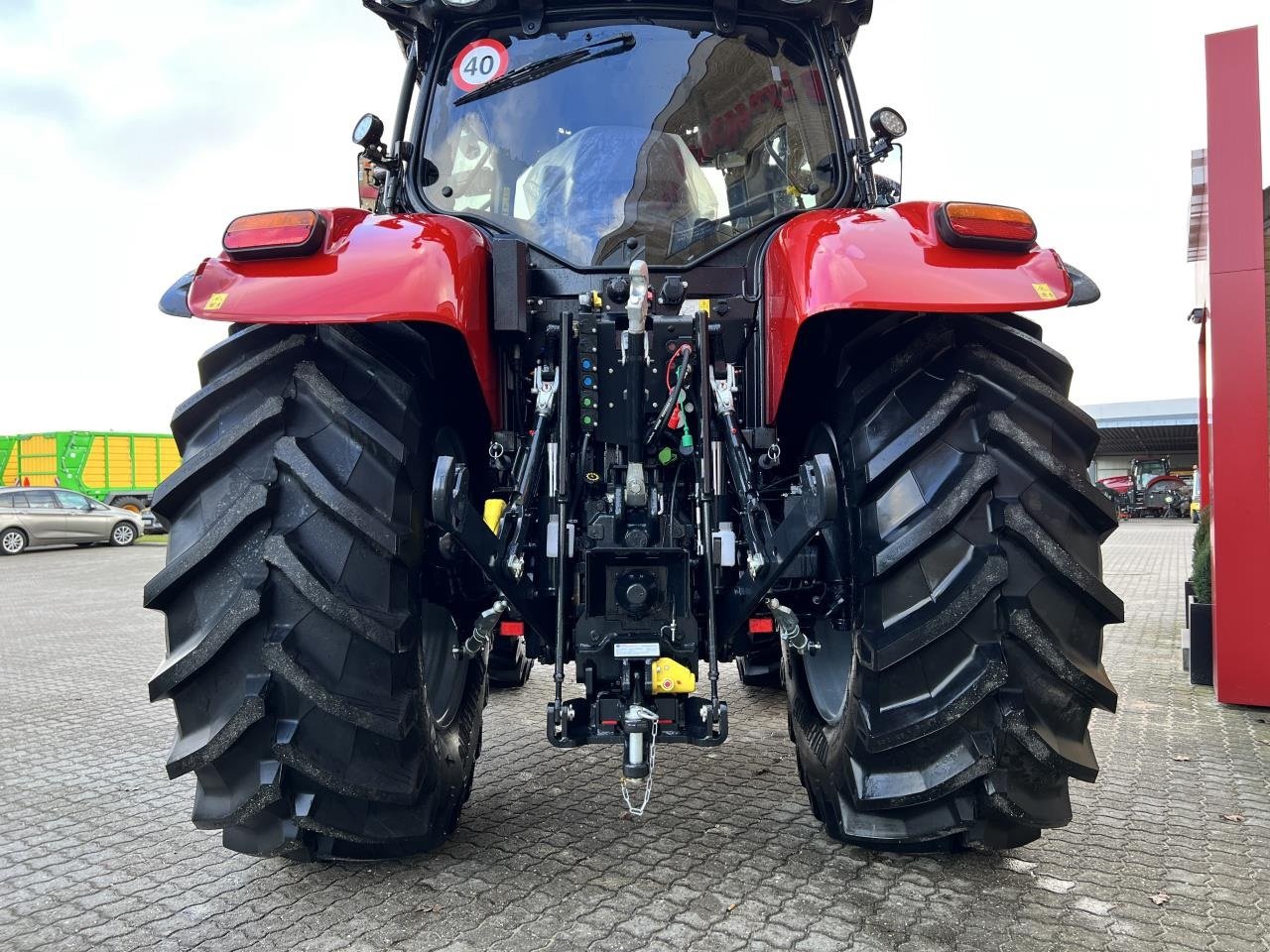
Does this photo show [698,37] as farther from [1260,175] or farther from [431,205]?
[1260,175]

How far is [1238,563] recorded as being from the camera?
513 centimetres

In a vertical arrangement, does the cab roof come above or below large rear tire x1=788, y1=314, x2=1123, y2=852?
above

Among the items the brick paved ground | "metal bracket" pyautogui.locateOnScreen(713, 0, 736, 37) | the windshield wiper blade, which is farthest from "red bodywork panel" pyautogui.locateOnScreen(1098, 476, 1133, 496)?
the windshield wiper blade

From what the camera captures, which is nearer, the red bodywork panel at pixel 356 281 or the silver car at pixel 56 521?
the red bodywork panel at pixel 356 281

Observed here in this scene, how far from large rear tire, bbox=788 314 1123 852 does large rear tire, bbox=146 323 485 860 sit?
1200 mm

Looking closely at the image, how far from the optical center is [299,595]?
2203 millimetres

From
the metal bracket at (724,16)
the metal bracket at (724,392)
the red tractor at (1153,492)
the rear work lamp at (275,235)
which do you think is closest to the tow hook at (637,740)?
the metal bracket at (724,392)

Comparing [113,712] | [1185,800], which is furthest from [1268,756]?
[113,712]

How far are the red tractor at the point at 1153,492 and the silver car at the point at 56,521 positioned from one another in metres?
31.4

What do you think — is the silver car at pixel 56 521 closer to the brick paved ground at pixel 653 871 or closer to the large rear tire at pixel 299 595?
the brick paved ground at pixel 653 871

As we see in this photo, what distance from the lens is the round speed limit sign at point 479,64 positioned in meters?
3.22

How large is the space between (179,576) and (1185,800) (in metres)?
3.60

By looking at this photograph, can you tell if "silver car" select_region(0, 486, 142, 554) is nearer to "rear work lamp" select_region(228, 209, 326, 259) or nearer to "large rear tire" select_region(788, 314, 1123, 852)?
"rear work lamp" select_region(228, 209, 326, 259)

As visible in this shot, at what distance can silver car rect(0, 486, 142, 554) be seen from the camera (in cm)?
1981
